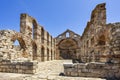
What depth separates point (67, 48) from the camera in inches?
1180

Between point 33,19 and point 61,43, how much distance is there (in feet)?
52.3

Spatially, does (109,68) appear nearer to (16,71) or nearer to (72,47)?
(16,71)

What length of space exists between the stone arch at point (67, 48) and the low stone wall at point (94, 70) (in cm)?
2364

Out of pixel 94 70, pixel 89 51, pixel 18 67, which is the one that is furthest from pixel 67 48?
pixel 94 70

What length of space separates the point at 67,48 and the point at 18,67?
24.1m

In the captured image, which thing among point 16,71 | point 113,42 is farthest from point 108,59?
point 16,71

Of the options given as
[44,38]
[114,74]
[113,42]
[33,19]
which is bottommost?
[114,74]

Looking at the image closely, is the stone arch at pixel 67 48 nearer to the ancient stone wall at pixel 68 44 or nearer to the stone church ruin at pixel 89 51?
the ancient stone wall at pixel 68 44

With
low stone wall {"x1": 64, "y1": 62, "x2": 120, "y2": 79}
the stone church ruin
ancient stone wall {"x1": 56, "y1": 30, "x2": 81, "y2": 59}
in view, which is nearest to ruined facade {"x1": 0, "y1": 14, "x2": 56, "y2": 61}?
Result: the stone church ruin

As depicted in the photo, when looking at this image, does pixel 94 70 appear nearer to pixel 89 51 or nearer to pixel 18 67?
pixel 18 67

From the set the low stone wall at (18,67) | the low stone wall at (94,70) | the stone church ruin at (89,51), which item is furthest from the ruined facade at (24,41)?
the low stone wall at (94,70)

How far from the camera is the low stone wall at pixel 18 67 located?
6.00m

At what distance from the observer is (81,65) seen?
5.41 metres

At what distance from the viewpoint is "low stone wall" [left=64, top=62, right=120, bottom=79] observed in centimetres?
496
